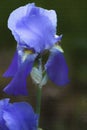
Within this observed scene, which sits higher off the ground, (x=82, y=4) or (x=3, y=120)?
(x=3, y=120)

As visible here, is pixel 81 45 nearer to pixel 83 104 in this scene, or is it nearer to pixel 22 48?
pixel 83 104

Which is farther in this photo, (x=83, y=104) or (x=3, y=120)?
(x=83, y=104)

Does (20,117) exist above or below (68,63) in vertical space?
above

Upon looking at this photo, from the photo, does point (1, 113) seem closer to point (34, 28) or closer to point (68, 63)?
point (34, 28)

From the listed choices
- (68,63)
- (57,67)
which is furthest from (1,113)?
(68,63)

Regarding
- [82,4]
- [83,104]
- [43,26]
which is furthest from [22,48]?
[82,4]

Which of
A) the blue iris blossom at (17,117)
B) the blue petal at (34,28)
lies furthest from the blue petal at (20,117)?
the blue petal at (34,28)

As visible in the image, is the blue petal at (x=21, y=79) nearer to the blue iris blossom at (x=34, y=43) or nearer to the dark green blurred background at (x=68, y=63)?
the blue iris blossom at (x=34, y=43)
